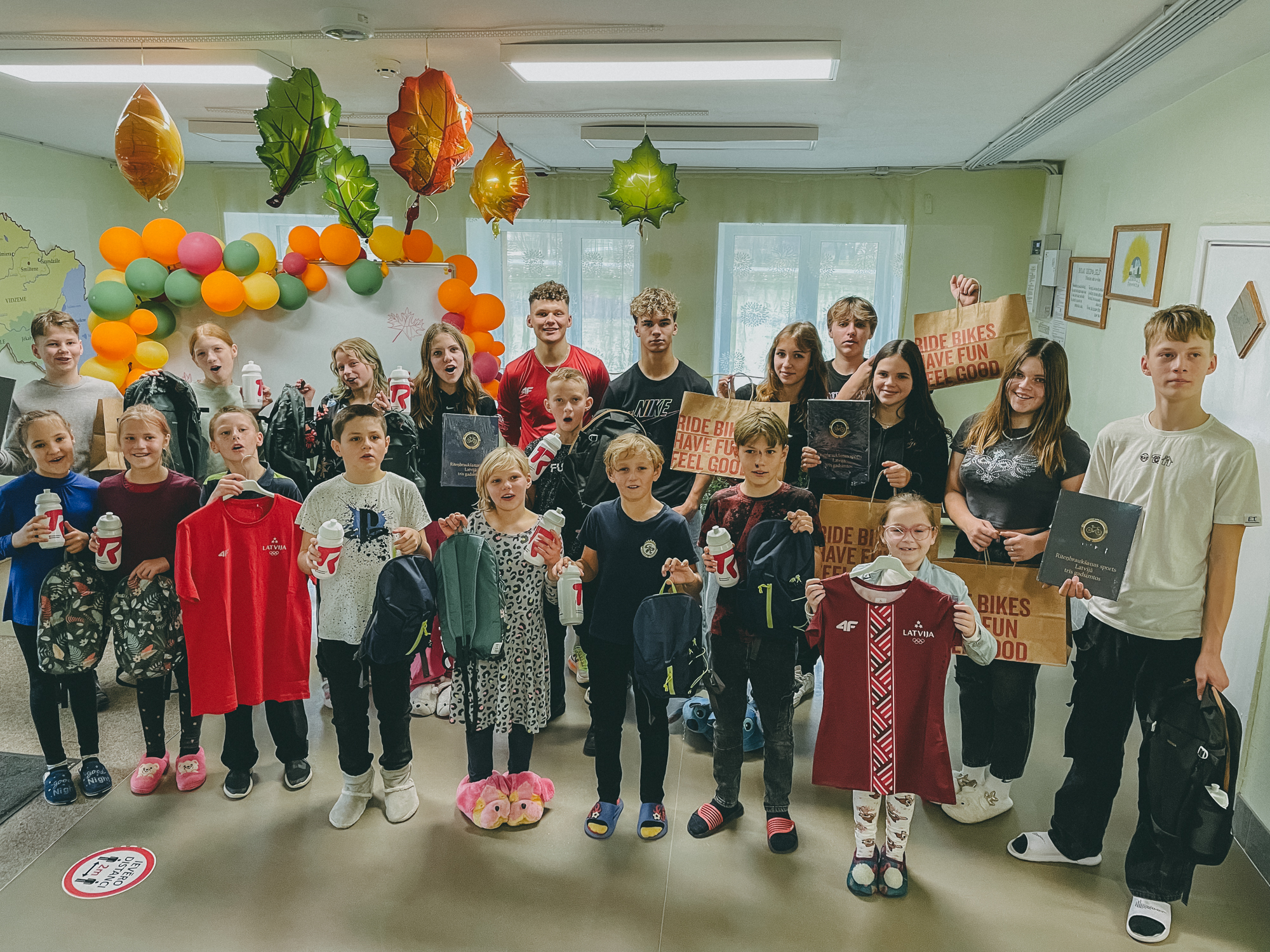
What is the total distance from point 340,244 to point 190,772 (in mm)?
3323

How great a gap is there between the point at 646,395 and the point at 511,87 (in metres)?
1.66

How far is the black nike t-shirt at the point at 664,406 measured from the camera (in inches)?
128

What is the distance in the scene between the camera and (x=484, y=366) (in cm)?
528

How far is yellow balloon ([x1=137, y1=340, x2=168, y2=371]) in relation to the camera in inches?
195

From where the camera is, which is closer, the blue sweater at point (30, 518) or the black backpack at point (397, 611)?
the black backpack at point (397, 611)

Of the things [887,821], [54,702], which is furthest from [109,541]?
[887,821]

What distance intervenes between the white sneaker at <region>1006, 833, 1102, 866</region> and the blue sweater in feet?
10.8

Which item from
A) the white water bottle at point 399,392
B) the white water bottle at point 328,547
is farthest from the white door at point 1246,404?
the white water bottle at point 399,392

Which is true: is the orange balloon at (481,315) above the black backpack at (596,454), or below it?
above

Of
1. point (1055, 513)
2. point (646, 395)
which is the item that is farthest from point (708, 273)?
point (1055, 513)

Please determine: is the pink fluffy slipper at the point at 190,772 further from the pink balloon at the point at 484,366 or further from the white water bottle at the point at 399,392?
the pink balloon at the point at 484,366

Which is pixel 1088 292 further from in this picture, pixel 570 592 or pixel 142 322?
pixel 142 322

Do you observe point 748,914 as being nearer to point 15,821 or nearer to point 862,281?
point 15,821

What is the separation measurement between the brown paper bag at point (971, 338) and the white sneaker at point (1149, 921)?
1.72m
